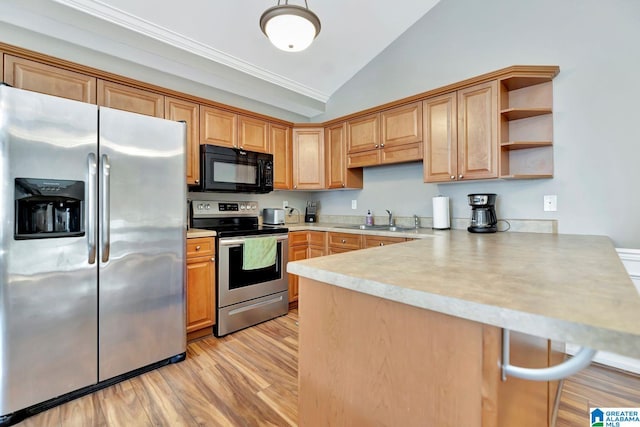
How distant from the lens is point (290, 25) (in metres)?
1.78

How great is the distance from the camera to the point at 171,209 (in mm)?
2123

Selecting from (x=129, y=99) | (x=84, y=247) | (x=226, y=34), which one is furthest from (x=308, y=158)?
(x=84, y=247)

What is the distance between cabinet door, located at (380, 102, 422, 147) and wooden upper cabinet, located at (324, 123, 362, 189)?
1.80 ft

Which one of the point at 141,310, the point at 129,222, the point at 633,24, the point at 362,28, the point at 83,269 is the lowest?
the point at 141,310

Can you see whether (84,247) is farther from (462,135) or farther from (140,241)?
(462,135)

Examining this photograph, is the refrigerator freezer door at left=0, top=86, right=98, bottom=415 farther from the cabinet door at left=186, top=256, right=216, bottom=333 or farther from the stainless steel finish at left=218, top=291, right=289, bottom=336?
the stainless steel finish at left=218, top=291, right=289, bottom=336

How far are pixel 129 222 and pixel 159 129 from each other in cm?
70

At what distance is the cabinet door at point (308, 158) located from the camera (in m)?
3.70

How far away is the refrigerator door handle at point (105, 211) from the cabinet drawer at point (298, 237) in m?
1.73

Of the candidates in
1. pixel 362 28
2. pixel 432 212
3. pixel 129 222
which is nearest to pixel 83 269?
pixel 129 222

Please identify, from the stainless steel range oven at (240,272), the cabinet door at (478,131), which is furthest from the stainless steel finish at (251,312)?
the cabinet door at (478,131)

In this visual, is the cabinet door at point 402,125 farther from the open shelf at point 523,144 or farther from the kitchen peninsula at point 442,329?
the kitchen peninsula at point 442,329

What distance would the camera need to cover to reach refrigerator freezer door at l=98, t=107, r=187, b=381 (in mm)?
1858

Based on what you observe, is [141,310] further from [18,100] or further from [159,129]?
[18,100]
